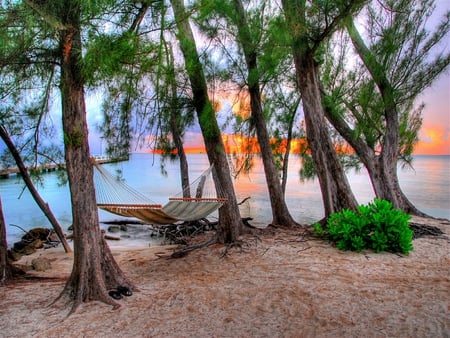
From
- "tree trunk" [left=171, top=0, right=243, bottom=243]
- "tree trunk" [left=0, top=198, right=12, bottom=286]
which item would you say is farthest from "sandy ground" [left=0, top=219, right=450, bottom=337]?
"tree trunk" [left=171, top=0, right=243, bottom=243]

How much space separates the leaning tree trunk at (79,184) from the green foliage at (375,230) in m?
2.26

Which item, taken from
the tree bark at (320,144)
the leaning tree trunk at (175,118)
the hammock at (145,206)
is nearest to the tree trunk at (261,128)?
the tree bark at (320,144)

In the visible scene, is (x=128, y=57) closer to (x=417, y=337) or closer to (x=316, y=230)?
(x=417, y=337)

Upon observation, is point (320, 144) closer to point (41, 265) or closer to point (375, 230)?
point (375, 230)

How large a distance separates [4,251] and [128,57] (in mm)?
2153

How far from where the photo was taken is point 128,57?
7.52 ft

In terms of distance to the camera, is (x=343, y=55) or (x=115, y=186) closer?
(x=115, y=186)

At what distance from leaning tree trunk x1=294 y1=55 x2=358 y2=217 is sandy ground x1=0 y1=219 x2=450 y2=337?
1.07m

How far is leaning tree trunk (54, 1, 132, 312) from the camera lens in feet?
7.86

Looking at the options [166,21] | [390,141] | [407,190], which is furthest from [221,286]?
[407,190]

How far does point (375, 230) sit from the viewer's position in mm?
3504

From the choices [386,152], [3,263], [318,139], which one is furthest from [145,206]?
[386,152]

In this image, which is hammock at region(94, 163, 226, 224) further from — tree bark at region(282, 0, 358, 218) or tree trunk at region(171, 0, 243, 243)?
tree bark at region(282, 0, 358, 218)

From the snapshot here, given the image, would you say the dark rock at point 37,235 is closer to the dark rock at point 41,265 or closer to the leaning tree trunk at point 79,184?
the dark rock at point 41,265
